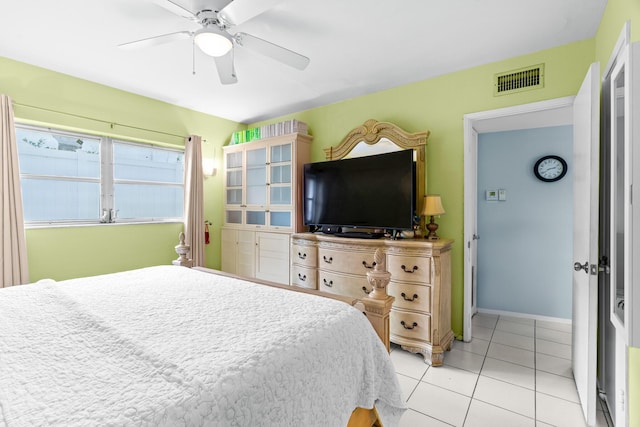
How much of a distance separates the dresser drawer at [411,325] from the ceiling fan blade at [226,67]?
2.34 meters

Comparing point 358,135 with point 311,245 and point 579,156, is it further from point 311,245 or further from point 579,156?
point 579,156

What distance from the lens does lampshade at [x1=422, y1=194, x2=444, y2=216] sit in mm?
2652

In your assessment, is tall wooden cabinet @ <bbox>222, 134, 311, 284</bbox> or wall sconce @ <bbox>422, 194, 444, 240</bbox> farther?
tall wooden cabinet @ <bbox>222, 134, 311, 284</bbox>

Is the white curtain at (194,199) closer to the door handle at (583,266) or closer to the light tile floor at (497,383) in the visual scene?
the light tile floor at (497,383)

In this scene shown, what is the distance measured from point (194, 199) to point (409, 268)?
9.21ft

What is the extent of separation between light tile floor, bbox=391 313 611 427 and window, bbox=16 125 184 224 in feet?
10.9

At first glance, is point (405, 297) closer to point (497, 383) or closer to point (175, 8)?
point (497, 383)

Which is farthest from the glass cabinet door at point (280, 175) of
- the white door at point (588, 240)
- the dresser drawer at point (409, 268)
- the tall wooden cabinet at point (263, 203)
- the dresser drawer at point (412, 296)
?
the white door at point (588, 240)

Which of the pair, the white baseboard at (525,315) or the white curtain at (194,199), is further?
the white curtain at (194,199)

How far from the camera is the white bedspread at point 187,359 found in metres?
0.74

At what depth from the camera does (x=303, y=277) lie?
130 inches

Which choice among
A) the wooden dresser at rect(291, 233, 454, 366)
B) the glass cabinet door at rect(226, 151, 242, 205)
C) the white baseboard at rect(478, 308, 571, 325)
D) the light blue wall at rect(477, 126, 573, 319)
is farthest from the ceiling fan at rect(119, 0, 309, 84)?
the white baseboard at rect(478, 308, 571, 325)

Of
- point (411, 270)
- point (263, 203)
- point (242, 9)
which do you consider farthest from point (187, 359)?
point (263, 203)

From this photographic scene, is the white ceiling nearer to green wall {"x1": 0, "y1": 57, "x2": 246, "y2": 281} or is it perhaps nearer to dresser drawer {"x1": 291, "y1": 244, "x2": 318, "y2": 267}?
green wall {"x1": 0, "y1": 57, "x2": 246, "y2": 281}
